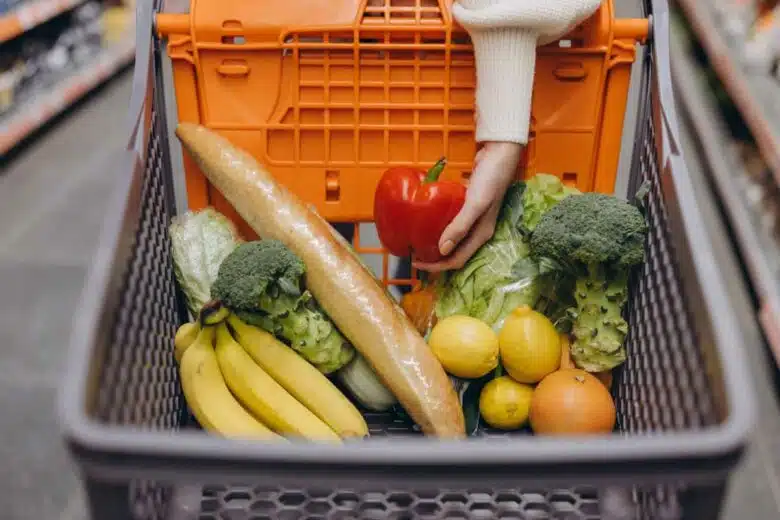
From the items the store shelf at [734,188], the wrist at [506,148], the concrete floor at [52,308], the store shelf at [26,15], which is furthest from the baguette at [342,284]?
the store shelf at [26,15]

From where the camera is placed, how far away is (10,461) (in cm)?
201

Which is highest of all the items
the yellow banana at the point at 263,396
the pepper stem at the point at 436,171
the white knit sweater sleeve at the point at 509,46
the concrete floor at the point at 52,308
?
the white knit sweater sleeve at the point at 509,46

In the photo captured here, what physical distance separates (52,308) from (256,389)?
165cm

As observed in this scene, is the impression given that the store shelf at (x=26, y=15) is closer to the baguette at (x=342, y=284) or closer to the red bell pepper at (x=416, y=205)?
the baguette at (x=342, y=284)

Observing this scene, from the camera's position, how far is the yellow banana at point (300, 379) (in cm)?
113

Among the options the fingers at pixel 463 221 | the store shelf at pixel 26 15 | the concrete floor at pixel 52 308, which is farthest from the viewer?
the store shelf at pixel 26 15

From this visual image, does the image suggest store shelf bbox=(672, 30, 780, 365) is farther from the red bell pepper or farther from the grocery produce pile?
the red bell pepper

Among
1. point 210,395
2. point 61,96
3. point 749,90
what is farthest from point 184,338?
A: point 61,96

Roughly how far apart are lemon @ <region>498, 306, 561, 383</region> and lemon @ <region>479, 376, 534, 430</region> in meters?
0.02

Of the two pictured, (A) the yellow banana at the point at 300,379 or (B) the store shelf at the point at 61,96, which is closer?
(A) the yellow banana at the point at 300,379

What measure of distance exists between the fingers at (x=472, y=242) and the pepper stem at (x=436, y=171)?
0.09 metres

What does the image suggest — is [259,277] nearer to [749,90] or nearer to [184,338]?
[184,338]

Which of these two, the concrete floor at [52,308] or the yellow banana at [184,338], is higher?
the yellow banana at [184,338]

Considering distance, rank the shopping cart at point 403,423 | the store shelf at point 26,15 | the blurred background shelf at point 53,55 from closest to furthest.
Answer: the shopping cart at point 403,423 < the store shelf at point 26,15 < the blurred background shelf at point 53,55
